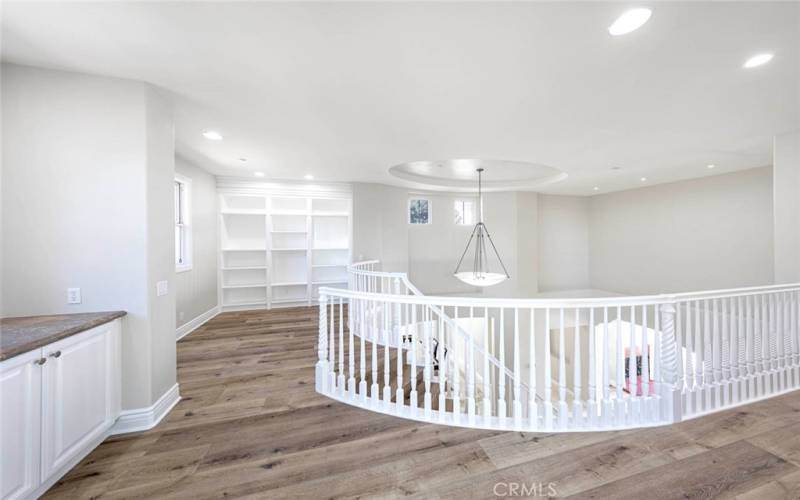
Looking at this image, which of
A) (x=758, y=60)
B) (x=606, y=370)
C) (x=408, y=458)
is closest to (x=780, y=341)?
(x=606, y=370)

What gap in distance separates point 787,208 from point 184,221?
25.7 feet

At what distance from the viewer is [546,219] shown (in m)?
8.12

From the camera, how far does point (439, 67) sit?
2098mm

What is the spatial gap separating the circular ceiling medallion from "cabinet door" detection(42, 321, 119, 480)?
423 centimetres

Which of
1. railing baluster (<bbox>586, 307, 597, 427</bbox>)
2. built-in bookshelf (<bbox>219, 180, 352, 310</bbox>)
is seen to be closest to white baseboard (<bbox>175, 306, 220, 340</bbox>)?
built-in bookshelf (<bbox>219, 180, 352, 310</bbox>)

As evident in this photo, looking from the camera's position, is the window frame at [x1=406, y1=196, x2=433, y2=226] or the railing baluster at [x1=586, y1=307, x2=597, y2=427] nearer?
the railing baluster at [x1=586, y1=307, x2=597, y2=427]

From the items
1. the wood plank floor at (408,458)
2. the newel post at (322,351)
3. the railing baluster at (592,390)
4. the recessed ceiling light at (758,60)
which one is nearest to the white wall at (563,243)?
the wood plank floor at (408,458)

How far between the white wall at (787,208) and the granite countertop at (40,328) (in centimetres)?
653

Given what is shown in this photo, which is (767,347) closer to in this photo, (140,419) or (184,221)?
(140,419)

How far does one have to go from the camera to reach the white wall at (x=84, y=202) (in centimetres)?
202

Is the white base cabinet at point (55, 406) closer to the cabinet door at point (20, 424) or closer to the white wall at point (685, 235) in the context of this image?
the cabinet door at point (20, 424)

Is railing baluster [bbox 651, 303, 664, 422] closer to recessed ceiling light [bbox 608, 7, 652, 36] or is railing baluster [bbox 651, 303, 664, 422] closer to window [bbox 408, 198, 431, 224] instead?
recessed ceiling light [bbox 608, 7, 652, 36]

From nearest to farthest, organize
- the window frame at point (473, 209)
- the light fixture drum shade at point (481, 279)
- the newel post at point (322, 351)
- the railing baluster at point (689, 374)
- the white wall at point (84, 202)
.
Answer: the white wall at point (84, 202) < the railing baluster at point (689, 374) < the newel post at point (322, 351) < the light fixture drum shade at point (481, 279) < the window frame at point (473, 209)

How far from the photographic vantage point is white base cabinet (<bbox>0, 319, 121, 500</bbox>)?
144 cm
